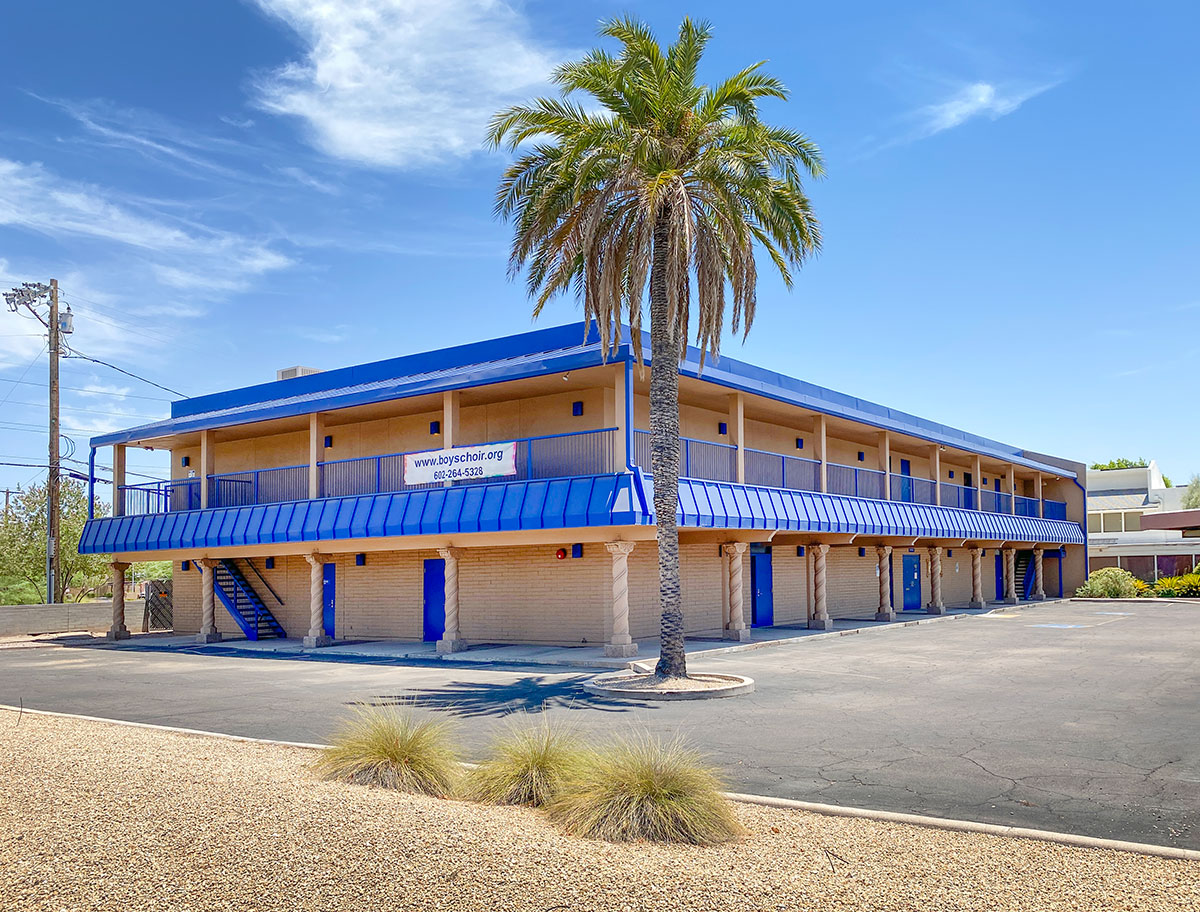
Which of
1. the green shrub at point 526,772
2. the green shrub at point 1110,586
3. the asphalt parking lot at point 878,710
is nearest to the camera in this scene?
the green shrub at point 526,772

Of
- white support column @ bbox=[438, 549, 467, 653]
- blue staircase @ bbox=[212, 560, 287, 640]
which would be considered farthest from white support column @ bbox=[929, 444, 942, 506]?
blue staircase @ bbox=[212, 560, 287, 640]

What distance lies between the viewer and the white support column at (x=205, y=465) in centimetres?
3062

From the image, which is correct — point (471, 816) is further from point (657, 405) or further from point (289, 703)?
point (657, 405)

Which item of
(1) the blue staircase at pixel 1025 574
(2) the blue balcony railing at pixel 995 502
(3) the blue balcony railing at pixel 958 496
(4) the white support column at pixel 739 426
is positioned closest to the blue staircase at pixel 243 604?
(4) the white support column at pixel 739 426

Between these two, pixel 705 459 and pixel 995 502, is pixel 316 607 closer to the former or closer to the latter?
pixel 705 459

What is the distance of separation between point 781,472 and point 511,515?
10883mm

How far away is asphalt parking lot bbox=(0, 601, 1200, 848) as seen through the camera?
8859mm

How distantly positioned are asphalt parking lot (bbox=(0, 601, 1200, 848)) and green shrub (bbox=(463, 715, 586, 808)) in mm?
1919

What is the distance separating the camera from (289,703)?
15562mm

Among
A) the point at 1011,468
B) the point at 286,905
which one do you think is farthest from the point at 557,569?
the point at 1011,468

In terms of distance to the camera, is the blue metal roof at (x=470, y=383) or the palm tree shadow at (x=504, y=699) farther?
the blue metal roof at (x=470, y=383)

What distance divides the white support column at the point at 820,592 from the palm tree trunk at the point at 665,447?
43.0ft

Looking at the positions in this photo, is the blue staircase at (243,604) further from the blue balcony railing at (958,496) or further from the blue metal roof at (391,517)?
the blue balcony railing at (958,496)

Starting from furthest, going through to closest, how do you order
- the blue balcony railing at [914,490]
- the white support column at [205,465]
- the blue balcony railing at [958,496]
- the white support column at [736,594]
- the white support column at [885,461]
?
the blue balcony railing at [958,496]
the blue balcony railing at [914,490]
the white support column at [885,461]
the white support column at [205,465]
the white support column at [736,594]
